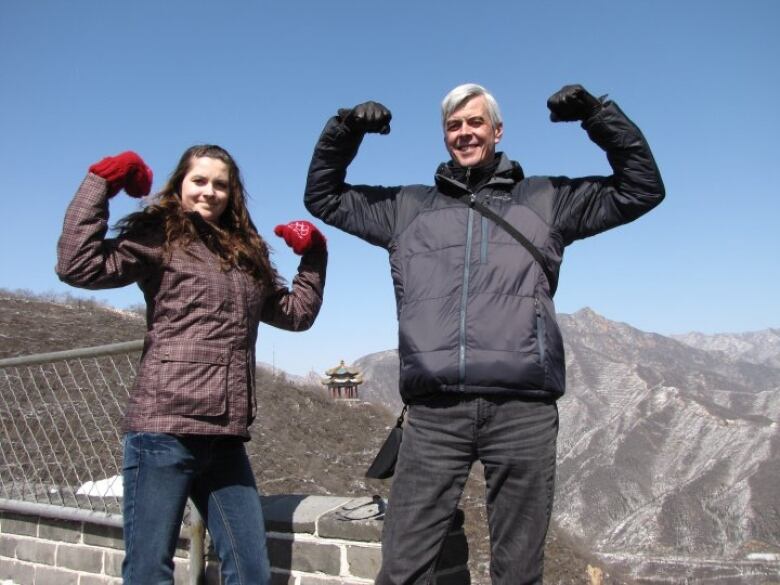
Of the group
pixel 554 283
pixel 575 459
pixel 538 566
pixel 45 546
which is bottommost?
pixel 575 459

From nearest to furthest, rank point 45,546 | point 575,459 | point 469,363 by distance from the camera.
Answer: point 469,363, point 45,546, point 575,459

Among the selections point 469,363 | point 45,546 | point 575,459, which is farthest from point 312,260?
point 575,459

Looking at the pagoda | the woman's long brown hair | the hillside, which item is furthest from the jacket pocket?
the pagoda

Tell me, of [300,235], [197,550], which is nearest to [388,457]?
[300,235]

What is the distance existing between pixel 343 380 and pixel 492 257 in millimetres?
24033

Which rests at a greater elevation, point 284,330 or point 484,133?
point 484,133

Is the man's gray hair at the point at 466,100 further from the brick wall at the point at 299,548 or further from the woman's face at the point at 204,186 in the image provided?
the brick wall at the point at 299,548

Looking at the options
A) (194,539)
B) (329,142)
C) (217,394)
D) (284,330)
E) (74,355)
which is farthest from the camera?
(74,355)

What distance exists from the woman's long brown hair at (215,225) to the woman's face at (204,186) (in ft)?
0.07

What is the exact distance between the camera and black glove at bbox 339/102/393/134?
220cm

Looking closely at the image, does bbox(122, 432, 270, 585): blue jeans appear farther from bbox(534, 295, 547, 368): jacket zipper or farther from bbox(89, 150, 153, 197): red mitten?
bbox(534, 295, 547, 368): jacket zipper

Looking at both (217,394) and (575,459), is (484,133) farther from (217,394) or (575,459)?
(575,459)

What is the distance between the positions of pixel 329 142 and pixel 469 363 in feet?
3.00

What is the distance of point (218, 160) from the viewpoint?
2344 millimetres
